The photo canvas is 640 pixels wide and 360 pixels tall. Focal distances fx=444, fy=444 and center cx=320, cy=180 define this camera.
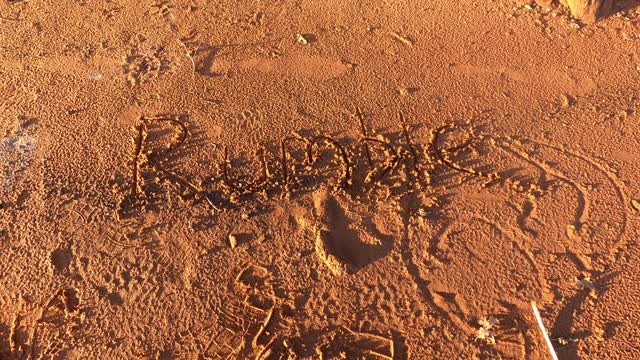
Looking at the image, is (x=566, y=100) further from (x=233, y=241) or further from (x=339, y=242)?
(x=233, y=241)

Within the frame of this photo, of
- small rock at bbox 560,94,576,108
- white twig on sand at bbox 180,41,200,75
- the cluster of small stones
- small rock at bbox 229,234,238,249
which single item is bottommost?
small rock at bbox 229,234,238,249

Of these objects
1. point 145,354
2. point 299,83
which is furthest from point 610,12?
point 145,354

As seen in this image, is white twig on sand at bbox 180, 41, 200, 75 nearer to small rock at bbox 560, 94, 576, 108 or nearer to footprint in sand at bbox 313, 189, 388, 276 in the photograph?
footprint in sand at bbox 313, 189, 388, 276

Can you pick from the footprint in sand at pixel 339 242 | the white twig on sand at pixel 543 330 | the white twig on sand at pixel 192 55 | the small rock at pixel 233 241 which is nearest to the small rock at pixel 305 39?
the white twig on sand at pixel 192 55

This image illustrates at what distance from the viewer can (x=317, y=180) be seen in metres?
3.75

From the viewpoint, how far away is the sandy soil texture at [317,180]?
10.6 feet

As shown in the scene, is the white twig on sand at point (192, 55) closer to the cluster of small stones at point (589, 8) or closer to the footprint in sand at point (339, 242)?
the footprint in sand at point (339, 242)

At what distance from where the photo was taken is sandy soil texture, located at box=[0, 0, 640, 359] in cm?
324

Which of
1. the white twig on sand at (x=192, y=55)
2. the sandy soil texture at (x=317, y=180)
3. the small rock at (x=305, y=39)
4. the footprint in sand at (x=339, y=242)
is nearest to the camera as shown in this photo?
the sandy soil texture at (x=317, y=180)

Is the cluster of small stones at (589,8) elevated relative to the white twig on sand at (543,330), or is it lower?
elevated

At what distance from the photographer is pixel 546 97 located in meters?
4.19

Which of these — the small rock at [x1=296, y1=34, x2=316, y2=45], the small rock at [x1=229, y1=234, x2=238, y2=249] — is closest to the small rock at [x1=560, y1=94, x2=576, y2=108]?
the small rock at [x1=296, y1=34, x2=316, y2=45]

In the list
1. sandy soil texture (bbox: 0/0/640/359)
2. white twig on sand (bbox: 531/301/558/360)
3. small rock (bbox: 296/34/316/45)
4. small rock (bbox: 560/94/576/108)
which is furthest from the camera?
small rock (bbox: 296/34/316/45)

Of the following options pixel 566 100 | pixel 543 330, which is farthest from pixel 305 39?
pixel 543 330
